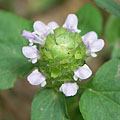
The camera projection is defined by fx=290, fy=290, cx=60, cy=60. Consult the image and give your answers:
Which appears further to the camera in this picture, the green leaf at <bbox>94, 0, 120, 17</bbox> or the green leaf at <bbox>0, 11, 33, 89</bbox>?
the green leaf at <bbox>0, 11, 33, 89</bbox>

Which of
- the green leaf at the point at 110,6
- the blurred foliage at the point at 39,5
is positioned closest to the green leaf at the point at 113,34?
the green leaf at the point at 110,6

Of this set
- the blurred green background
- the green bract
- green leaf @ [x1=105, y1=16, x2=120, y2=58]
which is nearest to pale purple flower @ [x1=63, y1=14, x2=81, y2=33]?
the green bract

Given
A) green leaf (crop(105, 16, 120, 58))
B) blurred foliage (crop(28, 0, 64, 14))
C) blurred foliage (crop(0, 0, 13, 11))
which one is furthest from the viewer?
blurred foliage (crop(28, 0, 64, 14))

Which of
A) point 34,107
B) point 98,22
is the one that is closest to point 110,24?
point 98,22

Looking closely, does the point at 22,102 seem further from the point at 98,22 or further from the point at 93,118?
the point at 93,118

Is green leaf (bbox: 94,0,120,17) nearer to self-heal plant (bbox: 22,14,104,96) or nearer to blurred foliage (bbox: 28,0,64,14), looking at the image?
self-heal plant (bbox: 22,14,104,96)

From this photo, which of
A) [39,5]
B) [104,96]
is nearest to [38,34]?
[104,96]

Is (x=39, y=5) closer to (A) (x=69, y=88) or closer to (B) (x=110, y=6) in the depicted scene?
(B) (x=110, y=6)
